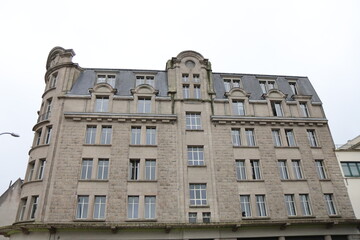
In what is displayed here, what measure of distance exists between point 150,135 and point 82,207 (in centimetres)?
869

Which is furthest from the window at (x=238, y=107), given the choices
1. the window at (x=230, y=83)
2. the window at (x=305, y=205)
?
the window at (x=305, y=205)

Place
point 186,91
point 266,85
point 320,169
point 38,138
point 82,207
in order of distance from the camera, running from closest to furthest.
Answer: point 82,207 → point 320,169 → point 38,138 → point 186,91 → point 266,85

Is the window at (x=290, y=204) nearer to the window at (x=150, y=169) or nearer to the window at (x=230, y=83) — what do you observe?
the window at (x=150, y=169)

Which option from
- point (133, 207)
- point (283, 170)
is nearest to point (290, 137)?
point (283, 170)

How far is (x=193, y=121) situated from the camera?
86.2 ft

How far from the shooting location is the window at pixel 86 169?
2267 centimetres

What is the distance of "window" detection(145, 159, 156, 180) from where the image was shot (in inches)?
915

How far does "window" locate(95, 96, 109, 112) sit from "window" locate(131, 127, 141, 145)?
11.5 ft

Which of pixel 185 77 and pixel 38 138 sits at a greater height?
pixel 185 77

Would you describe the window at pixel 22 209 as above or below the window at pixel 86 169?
below

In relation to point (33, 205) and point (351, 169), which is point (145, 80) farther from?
point (351, 169)

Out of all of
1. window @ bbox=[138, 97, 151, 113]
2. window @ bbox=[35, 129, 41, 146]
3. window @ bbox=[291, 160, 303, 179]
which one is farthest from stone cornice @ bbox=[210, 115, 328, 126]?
window @ bbox=[35, 129, 41, 146]

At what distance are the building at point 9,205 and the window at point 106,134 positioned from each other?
66.6 feet

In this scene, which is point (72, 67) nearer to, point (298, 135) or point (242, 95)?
point (242, 95)
